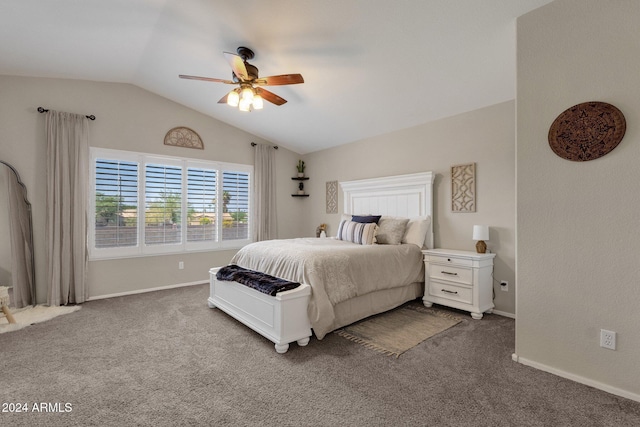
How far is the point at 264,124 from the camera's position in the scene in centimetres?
526

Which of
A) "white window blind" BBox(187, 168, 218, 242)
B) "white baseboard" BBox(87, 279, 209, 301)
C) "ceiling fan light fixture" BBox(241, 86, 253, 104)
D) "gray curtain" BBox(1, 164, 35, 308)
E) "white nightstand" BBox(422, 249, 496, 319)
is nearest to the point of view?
"ceiling fan light fixture" BBox(241, 86, 253, 104)

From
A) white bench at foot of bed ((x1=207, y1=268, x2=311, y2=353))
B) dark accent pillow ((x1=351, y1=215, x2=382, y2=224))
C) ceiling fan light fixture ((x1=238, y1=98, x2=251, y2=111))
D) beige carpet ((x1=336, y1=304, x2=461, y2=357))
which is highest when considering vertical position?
ceiling fan light fixture ((x1=238, y1=98, x2=251, y2=111))

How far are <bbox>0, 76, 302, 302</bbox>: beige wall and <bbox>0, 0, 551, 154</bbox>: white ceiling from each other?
0.24 m

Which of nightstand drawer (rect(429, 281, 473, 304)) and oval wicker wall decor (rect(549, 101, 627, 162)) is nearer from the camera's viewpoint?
oval wicker wall decor (rect(549, 101, 627, 162))

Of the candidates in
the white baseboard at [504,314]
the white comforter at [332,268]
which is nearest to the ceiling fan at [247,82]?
the white comforter at [332,268]

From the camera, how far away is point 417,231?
407cm

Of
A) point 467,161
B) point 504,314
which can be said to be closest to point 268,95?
point 467,161

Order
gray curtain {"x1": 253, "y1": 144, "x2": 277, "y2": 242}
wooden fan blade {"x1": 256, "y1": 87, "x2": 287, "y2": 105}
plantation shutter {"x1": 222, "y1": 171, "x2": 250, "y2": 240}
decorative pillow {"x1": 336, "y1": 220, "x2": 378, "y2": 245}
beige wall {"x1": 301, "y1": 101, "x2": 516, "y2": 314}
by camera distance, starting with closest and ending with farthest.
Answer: wooden fan blade {"x1": 256, "y1": 87, "x2": 287, "y2": 105} < beige wall {"x1": 301, "y1": 101, "x2": 516, "y2": 314} < decorative pillow {"x1": 336, "y1": 220, "x2": 378, "y2": 245} < plantation shutter {"x1": 222, "y1": 171, "x2": 250, "y2": 240} < gray curtain {"x1": 253, "y1": 144, "x2": 277, "y2": 242}

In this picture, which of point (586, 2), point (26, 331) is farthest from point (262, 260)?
point (586, 2)

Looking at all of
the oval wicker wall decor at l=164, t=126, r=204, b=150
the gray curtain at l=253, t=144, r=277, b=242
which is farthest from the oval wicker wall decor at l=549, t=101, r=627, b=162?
the oval wicker wall decor at l=164, t=126, r=204, b=150

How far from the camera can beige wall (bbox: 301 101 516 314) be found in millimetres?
3506

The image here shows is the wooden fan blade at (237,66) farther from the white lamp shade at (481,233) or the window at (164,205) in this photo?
the white lamp shade at (481,233)

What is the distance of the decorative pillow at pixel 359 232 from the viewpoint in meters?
4.00

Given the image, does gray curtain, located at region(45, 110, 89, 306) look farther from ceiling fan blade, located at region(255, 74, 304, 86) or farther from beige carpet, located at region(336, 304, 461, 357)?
beige carpet, located at region(336, 304, 461, 357)
